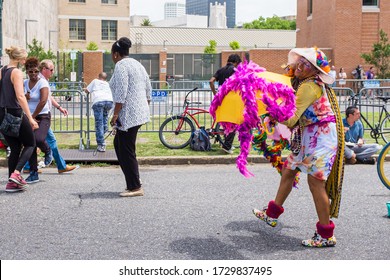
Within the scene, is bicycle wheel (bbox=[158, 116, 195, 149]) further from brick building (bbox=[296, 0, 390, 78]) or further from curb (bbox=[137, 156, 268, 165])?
brick building (bbox=[296, 0, 390, 78])

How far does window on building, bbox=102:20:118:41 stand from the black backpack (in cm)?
5389

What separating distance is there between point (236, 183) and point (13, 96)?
3322mm

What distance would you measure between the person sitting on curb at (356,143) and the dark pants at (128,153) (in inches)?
181

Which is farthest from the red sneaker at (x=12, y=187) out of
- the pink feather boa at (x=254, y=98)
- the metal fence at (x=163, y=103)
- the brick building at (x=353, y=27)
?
the brick building at (x=353, y=27)

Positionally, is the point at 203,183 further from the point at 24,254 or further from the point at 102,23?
the point at 102,23

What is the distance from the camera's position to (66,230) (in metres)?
6.41

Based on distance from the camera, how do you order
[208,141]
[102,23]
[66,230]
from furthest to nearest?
[102,23] → [208,141] → [66,230]

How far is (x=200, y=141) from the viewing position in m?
12.4

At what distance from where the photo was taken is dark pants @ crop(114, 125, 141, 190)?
26.3 feet

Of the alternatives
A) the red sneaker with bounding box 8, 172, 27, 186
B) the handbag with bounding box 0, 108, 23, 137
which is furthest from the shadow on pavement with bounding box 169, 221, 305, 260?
the handbag with bounding box 0, 108, 23, 137

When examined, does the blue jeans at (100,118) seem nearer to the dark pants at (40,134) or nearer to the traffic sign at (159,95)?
the traffic sign at (159,95)

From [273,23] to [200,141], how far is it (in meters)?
111

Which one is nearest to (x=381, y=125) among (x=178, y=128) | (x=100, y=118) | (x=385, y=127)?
(x=385, y=127)

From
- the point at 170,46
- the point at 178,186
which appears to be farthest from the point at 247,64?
the point at 170,46
